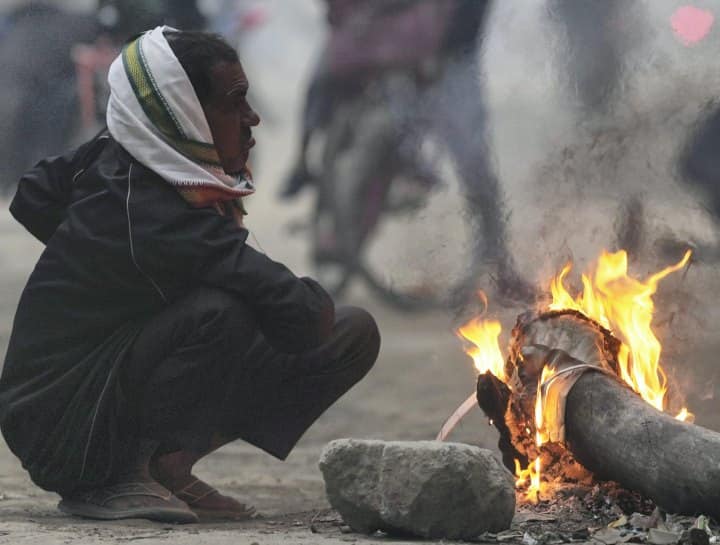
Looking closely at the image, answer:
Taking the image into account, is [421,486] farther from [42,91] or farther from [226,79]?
[42,91]

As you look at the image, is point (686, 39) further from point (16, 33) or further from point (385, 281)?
point (16, 33)

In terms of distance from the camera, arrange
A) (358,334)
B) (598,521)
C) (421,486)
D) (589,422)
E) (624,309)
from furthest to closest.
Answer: (624,309) < (358,334) < (589,422) < (598,521) < (421,486)

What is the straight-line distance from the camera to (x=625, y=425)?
3268 millimetres

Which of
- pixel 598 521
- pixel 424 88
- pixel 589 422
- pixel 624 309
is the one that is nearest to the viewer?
pixel 598 521

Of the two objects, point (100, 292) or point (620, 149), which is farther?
point (620, 149)

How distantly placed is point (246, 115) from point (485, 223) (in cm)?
210

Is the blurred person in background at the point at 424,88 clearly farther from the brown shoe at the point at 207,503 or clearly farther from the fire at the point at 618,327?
the brown shoe at the point at 207,503

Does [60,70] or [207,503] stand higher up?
[60,70]

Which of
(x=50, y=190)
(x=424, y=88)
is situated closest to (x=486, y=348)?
(x=50, y=190)

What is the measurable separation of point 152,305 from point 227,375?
25 cm

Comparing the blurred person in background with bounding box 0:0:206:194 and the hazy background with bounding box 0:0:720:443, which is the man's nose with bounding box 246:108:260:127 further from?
the blurred person in background with bounding box 0:0:206:194

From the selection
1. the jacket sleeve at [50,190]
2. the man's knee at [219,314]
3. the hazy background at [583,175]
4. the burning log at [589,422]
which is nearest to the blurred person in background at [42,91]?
the hazy background at [583,175]

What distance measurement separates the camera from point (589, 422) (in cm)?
337

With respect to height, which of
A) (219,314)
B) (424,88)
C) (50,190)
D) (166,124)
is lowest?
(219,314)
